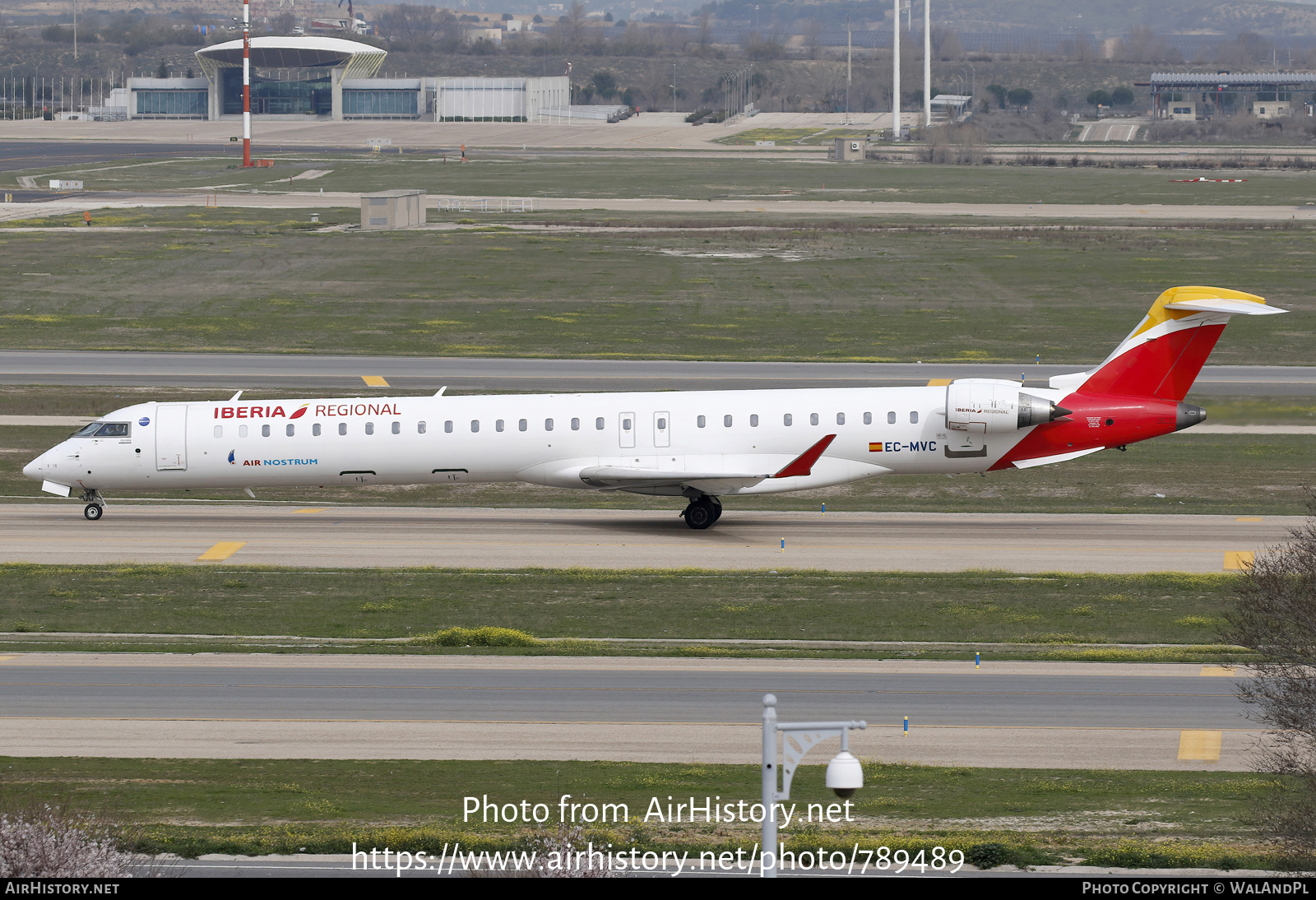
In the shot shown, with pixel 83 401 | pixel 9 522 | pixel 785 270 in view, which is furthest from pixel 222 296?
pixel 9 522

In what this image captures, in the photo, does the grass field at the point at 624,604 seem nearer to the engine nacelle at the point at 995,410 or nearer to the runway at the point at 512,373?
the engine nacelle at the point at 995,410

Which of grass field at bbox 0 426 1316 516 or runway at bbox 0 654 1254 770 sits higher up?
grass field at bbox 0 426 1316 516

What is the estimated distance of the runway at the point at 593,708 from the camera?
24.8 metres

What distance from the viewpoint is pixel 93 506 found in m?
42.9

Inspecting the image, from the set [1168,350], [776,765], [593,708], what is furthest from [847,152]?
[776,765]

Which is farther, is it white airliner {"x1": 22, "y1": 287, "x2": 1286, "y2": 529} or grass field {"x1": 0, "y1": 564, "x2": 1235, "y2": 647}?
white airliner {"x1": 22, "y1": 287, "x2": 1286, "y2": 529}

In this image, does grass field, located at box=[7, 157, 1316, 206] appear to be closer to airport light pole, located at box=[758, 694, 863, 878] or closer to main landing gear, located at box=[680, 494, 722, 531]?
main landing gear, located at box=[680, 494, 722, 531]

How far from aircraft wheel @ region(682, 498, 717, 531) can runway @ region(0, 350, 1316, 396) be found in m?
17.2

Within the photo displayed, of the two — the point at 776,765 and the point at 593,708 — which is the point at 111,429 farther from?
the point at 776,765

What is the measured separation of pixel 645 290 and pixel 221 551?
4839 centimetres

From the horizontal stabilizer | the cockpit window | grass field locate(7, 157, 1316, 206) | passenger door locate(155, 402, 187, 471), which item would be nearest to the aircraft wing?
the horizontal stabilizer

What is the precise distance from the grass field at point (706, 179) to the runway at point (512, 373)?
75.6 metres

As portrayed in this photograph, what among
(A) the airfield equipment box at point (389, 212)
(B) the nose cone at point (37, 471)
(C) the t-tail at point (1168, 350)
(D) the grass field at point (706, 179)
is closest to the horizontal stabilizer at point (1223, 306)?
(C) the t-tail at point (1168, 350)

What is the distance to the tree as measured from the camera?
19.7m
